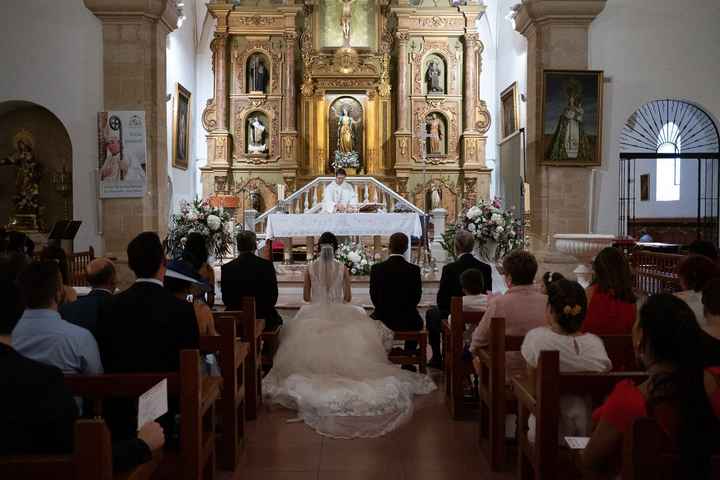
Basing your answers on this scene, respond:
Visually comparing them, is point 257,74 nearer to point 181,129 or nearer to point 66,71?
point 181,129

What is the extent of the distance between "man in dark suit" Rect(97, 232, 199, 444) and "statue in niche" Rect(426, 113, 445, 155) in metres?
15.8

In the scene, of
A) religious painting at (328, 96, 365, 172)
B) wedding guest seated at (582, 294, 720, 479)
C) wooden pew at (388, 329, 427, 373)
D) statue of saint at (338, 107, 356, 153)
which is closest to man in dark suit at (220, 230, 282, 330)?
wooden pew at (388, 329, 427, 373)

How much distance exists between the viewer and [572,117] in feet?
32.7

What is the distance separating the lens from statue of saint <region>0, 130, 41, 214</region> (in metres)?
10.9

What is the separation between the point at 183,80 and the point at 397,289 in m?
12.6

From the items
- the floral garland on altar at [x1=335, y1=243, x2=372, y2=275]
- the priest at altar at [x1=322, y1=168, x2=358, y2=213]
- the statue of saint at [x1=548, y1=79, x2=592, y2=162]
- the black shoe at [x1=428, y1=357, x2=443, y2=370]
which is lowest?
the black shoe at [x1=428, y1=357, x2=443, y2=370]

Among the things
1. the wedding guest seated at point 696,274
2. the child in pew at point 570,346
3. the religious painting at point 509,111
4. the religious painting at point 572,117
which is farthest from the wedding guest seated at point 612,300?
the religious painting at point 509,111

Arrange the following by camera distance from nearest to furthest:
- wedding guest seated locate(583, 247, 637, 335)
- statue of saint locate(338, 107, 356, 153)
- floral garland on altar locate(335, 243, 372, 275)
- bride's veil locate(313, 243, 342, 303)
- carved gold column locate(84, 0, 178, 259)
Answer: wedding guest seated locate(583, 247, 637, 335) → bride's veil locate(313, 243, 342, 303) → carved gold column locate(84, 0, 178, 259) → floral garland on altar locate(335, 243, 372, 275) → statue of saint locate(338, 107, 356, 153)

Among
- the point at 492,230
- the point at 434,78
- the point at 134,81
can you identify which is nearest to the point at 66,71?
the point at 134,81

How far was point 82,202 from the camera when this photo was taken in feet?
33.3

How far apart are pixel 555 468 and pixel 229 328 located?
1.98 meters

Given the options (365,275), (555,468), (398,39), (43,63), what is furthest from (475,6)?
(555,468)

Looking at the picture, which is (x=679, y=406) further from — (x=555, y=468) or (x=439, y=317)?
(x=439, y=317)

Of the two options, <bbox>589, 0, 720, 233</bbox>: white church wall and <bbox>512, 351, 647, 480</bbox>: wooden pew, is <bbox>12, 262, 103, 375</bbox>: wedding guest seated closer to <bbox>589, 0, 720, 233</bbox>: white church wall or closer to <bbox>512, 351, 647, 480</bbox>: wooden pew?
<bbox>512, 351, 647, 480</bbox>: wooden pew
